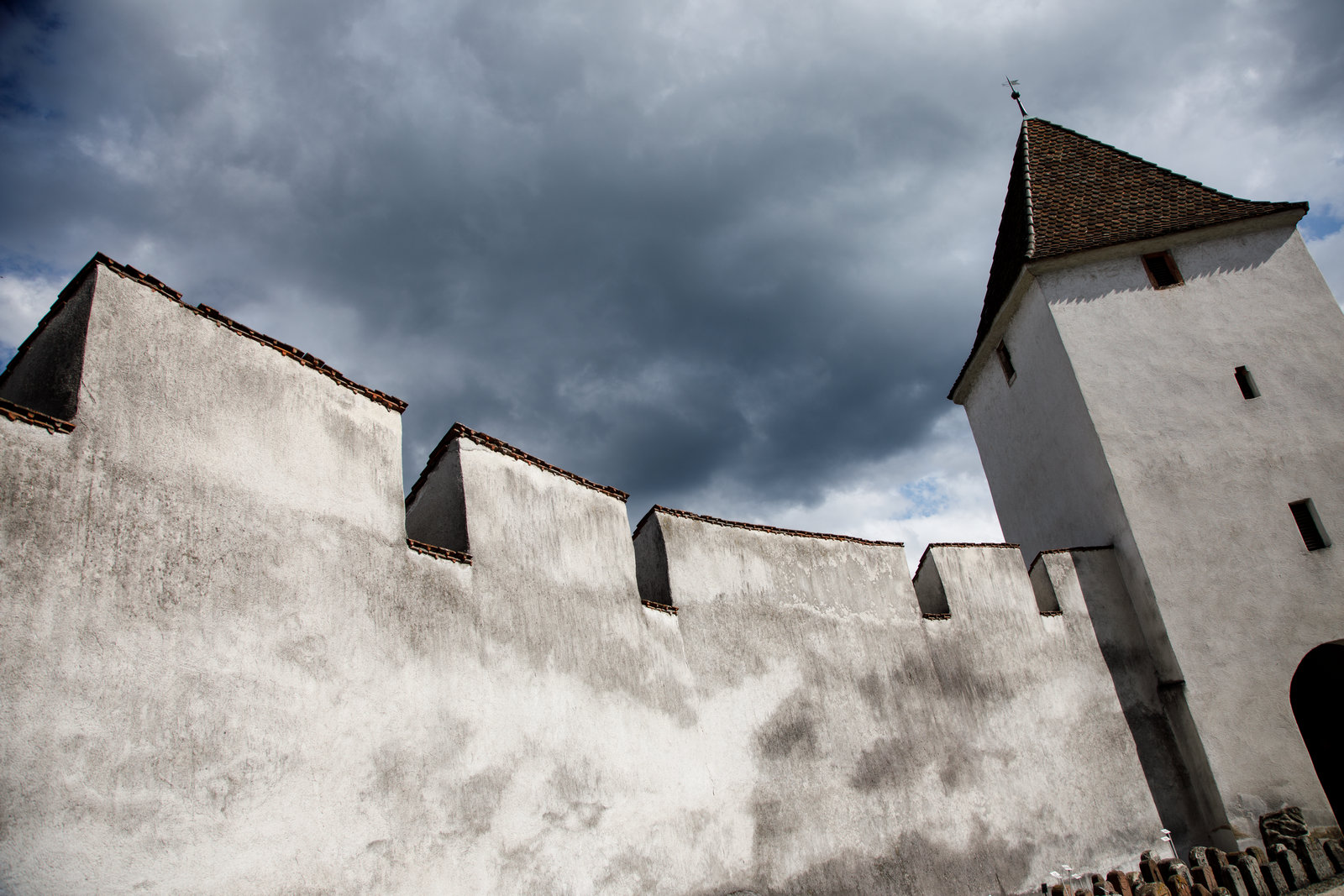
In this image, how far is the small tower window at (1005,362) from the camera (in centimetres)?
1390

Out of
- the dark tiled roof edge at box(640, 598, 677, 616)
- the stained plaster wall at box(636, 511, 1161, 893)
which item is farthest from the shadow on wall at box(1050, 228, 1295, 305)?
the dark tiled roof edge at box(640, 598, 677, 616)

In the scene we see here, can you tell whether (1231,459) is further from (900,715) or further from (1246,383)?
(900,715)

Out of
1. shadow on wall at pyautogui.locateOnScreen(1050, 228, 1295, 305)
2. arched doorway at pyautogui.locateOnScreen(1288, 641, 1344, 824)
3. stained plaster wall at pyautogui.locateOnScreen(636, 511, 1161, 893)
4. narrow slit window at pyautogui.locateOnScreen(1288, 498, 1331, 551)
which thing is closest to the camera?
stained plaster wall at pyautogui.locateOnScreen(636, 511, 1161, 893)

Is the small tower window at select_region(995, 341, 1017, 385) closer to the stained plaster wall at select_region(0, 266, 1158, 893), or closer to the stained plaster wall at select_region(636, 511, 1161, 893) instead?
the stained plaster wall at select_region(636, 511, 1161, 893)

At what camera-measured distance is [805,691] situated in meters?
Answer: 8.66

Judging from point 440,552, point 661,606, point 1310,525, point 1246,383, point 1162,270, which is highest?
point 1162,270

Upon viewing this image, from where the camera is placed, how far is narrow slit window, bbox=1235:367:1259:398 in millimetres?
11555

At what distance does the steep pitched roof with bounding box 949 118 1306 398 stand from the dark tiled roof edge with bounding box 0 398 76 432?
1268cm

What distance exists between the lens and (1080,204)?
44.8ft

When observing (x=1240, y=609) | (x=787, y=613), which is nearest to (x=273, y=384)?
(x=787, y=613)

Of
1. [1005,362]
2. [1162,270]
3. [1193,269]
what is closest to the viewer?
[1193,269]

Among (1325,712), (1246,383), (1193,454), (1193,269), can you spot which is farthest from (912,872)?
(1193,269)

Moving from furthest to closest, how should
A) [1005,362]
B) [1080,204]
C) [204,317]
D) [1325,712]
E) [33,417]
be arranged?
[1005,362] → [1080,204] → [1325,712] → [204,317] → [33,417]

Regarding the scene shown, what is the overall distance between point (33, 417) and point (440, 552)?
2.94m
